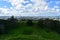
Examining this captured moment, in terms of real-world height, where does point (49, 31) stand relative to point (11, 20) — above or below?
below

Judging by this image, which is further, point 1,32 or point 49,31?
point 49,31

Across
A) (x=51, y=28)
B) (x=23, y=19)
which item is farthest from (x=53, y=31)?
(x=23, y=19)

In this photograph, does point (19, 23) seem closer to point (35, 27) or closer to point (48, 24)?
point (35, 27)

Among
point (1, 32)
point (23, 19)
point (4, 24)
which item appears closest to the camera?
point (1, 32)

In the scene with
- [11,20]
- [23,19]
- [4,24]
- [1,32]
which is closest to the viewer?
[1,32]

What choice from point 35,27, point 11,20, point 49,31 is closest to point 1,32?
point 11,20

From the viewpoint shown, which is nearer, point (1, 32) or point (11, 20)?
point (1, 32)

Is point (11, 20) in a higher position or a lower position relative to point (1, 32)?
higher

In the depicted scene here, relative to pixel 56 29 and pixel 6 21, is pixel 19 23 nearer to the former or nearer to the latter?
pixel 6 21

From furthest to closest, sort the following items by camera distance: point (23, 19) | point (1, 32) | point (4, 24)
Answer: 1. point (23, 19)
2. point (4, 24)
3. point (1, 32)
